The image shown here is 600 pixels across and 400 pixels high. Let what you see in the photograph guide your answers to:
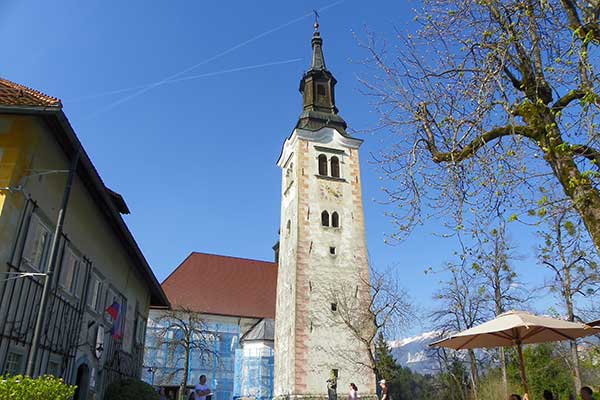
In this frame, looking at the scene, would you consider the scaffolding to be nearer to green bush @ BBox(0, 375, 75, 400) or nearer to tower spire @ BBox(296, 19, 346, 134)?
tower spire @ BBox(296, 19, 346, 134)

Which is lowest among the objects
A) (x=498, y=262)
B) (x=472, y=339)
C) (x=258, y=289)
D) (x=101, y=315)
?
(x=472, y=339)

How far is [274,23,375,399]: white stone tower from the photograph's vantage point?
89.1 ft

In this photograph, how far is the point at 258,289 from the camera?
44.3 metres

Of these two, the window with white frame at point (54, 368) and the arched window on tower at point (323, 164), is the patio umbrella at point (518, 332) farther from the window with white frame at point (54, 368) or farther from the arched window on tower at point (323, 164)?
the arched window on tower at point (323, 164)

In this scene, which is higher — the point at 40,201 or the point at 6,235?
the point at 40,201

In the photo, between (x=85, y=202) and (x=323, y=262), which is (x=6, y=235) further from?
(x=323, y=262)

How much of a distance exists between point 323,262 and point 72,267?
20.5 meters

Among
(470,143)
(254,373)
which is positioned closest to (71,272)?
(470,143)

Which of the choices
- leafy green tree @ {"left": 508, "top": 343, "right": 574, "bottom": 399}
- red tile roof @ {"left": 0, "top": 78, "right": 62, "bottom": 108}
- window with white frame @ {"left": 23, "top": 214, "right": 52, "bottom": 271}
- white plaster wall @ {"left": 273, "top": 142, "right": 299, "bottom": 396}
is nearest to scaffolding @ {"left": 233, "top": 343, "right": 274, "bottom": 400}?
white plaster wall @ {"left": 273, "top": 142, "right": 299, "bottom": 396}

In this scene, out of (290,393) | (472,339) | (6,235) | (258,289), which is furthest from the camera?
(258,289)

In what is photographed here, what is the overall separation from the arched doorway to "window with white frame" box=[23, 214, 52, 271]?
4.01 metres

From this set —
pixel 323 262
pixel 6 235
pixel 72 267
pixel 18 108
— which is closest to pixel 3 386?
pixel 6 235

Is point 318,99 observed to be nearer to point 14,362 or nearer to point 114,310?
point 114,310

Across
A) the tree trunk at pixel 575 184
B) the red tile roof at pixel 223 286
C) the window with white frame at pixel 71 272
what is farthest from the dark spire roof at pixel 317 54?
the tree trunk at pixel 575 184
